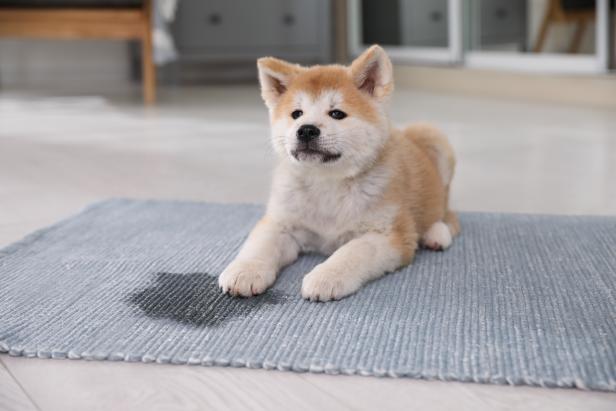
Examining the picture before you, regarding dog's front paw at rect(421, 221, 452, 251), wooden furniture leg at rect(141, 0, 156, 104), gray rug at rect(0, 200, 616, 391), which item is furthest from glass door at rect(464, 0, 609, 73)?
dog's front paw at rect(421, 221, 452, 251)

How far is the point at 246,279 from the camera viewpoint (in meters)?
1.47

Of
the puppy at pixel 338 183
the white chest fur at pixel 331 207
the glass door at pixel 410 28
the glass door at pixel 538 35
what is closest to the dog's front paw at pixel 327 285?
the puppy at pixel 338 183

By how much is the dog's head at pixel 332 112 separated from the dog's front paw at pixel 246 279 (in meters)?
0.22

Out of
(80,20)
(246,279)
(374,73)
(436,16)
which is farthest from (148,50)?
(246,279)

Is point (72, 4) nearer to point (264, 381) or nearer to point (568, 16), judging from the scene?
point (568, 16)

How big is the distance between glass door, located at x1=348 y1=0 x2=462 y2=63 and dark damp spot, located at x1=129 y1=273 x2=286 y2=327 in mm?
3964

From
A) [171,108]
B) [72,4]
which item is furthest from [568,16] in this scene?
[72,4]

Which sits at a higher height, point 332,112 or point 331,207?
point 332,112

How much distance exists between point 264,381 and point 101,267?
0.63 m

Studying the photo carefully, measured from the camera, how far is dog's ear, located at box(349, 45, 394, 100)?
1617 mm

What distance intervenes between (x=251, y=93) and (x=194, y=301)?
12.8 ft

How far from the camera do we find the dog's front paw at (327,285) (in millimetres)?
1431

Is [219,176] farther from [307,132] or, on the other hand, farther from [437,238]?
[307,132]

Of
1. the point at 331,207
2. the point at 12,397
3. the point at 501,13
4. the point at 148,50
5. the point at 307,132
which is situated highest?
the point at 501,13
